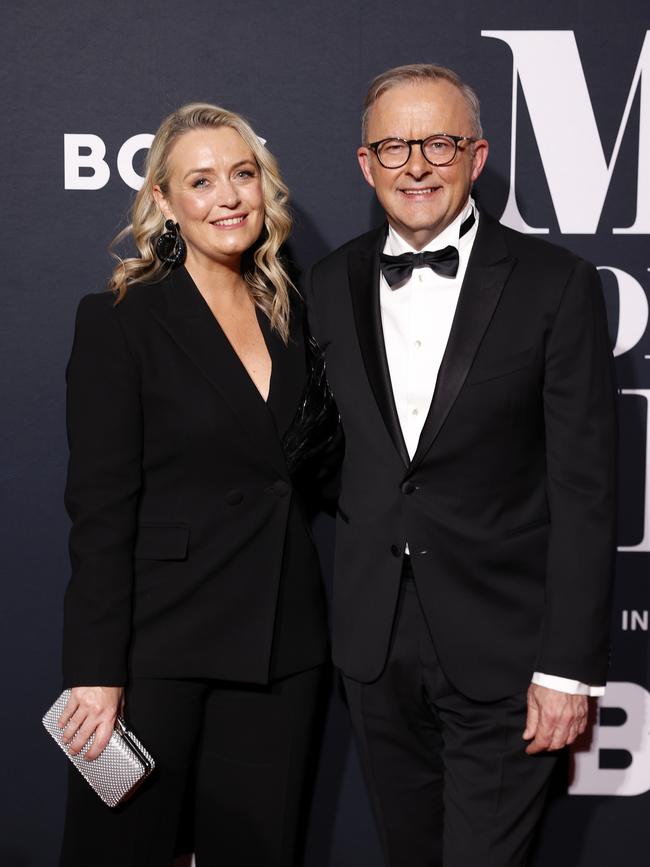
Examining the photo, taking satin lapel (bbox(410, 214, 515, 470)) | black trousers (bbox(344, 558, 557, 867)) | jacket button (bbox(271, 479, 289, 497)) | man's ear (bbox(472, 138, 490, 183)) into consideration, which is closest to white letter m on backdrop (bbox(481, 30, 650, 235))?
man's ear (bbox(472, 138, 490, 183))

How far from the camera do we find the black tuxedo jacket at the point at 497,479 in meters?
2.03

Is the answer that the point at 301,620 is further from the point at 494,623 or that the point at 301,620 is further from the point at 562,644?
the point at 562,644

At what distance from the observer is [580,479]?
6.63 ft

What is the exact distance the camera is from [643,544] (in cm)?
279

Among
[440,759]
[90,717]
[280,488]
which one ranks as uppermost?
[280,488]

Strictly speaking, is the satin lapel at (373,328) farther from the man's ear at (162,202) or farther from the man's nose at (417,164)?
the man's ear at (162,202)

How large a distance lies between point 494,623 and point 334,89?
1350 millimetres

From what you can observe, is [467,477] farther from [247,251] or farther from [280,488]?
[247,251]

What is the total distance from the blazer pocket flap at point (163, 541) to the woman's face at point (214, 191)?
58cm

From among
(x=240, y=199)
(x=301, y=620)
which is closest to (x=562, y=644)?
(x=301, y=620)

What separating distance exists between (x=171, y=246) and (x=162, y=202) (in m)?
0.09

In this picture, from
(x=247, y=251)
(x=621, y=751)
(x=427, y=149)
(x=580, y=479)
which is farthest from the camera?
(x=621, y=751)

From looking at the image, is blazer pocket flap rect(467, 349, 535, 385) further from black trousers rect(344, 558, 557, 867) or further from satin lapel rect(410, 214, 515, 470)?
black trousers rect(344, 558, 557, 867)

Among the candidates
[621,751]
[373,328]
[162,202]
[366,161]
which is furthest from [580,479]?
[621,751]
